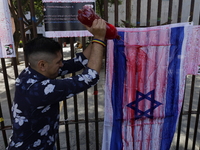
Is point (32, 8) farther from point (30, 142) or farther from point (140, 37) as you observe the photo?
point (30, 142)

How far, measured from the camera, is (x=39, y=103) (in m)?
1.26

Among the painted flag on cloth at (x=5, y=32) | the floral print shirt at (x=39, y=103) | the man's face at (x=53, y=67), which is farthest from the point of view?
the painted flag on cloth at (x=5, y=32)

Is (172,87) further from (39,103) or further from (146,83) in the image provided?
A: (39,103)

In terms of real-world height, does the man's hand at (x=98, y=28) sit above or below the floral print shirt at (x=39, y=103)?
above


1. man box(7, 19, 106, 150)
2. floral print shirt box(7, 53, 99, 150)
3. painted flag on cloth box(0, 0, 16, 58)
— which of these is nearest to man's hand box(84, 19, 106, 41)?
man box(7, 19, 106, 150)

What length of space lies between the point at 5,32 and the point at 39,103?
103 cm

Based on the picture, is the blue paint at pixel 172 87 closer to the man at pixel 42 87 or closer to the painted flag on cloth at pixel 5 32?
the man at pixel 42 87

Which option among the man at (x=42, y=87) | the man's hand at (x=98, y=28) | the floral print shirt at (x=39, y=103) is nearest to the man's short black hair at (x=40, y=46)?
the man at (x=42, y=87)

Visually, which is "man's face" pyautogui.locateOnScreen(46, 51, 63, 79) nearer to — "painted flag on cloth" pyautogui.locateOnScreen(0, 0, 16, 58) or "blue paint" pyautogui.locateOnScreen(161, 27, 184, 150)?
"painted flag on cloth" pyautogui.locateOnScreen(0, 0, 16, 58)

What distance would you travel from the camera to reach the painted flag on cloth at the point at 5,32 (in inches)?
68.0

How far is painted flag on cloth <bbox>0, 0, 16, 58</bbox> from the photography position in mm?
1727

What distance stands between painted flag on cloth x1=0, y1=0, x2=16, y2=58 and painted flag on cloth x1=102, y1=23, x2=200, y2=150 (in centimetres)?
110

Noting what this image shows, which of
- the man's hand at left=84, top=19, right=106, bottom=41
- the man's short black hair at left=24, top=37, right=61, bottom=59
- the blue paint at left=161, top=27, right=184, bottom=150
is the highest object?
the man's hand at left=84, top=19, right=106, bottom=41

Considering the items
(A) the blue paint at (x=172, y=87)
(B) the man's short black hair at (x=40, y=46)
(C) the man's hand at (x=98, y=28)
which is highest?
(C) the man's hand at (x=98, y=28)
